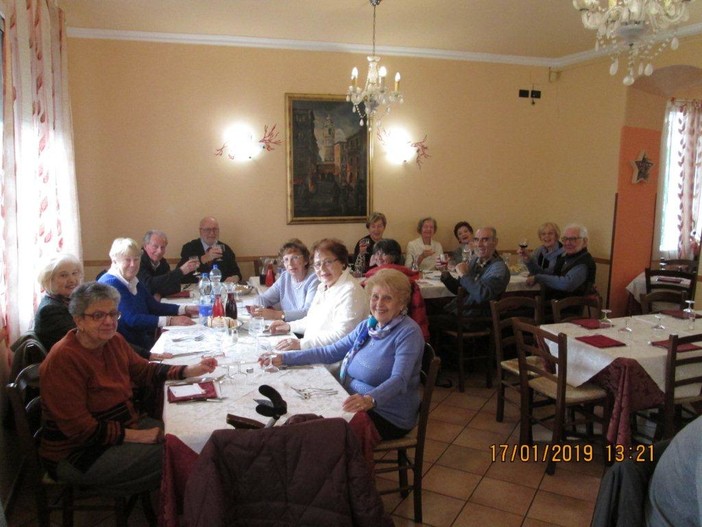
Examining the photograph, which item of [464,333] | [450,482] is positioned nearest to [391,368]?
[450,482]

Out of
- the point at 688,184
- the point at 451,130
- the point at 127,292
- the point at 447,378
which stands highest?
the point at 451,130

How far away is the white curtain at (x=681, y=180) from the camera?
7176 millimetres

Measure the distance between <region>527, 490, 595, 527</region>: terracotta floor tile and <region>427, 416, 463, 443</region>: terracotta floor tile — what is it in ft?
2.44

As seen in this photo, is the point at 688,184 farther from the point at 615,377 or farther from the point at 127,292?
the point at 127,292

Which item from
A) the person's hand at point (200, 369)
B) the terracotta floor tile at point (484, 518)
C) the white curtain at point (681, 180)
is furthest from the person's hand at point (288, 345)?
the white curtain at point (681, 180)

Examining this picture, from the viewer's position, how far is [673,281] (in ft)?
17.4

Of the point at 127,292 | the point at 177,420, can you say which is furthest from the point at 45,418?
the point at 127,292

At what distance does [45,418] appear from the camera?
2115 millimetres

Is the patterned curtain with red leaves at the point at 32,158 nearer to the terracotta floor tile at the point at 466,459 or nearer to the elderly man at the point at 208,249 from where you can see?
the elderly man at the point at 208,249

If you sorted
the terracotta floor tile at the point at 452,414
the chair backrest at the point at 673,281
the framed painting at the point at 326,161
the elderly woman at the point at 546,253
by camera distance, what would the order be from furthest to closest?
the framed painting at the point at 326,161 → the elderly woman at the point at 546,253 → the chair backrest at the point at 673,281 → the terracotta floor tile at the point at 452,414

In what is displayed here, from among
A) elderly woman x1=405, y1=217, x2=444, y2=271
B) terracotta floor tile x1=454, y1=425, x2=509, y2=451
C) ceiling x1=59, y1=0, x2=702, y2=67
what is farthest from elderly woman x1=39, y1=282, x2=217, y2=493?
elderly woman x1=405, y1=217, x2=444, y2=271

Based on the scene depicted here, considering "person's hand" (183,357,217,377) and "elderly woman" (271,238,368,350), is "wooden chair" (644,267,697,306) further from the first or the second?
"person's hand" (183,357,217,377)

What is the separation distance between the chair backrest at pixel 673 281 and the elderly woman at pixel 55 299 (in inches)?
203

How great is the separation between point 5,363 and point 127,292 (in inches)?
30.8
